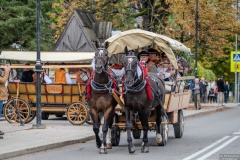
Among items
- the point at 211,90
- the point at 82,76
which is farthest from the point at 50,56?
the point at 211,90

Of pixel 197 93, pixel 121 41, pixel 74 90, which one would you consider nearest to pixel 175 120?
pixel 121 41

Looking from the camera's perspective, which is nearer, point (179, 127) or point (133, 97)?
point (133, 97)

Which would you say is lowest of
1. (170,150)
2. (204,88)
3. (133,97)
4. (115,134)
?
(170,150)

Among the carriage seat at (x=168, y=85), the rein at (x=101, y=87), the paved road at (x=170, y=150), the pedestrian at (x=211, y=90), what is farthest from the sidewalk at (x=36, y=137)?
the pedestrian at (x=211, y=90)

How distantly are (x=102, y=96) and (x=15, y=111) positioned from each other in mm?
8661

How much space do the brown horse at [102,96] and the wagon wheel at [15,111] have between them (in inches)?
329

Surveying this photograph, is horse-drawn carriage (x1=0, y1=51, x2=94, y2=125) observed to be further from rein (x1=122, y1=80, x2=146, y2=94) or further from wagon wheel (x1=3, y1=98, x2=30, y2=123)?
rein (x1=122, y1=80, x2=146, y2=94)

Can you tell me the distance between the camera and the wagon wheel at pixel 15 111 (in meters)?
25.0

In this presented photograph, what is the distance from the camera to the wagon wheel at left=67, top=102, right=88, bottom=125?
25.2 metres

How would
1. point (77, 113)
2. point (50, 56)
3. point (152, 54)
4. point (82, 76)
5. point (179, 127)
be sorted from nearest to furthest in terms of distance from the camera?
point (152, 54) < point (179, 127) < point (77, 113) < point (82, 76) < point (50, 56)

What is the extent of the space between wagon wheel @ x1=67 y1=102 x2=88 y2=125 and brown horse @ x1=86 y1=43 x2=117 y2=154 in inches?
323

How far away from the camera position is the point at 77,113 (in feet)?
83.2

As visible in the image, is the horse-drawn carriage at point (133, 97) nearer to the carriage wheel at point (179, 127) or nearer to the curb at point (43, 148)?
the carriage wheel at point (179, 127)

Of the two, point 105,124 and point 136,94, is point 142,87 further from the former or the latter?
point 105,124
